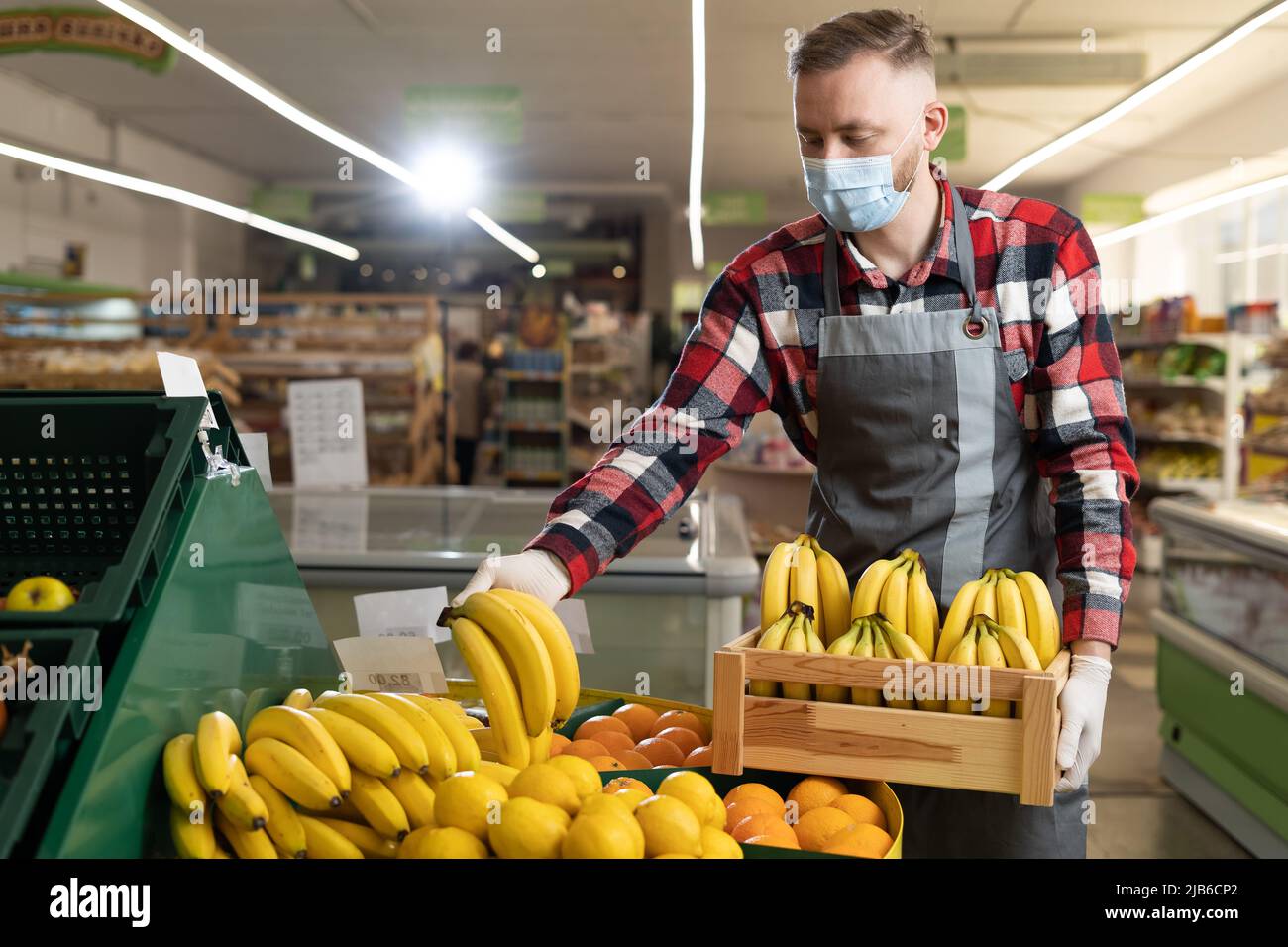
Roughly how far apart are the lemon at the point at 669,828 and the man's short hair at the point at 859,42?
1.11 m

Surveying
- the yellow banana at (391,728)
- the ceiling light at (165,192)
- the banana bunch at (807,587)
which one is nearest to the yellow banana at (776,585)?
the banana bunch at (807,587)

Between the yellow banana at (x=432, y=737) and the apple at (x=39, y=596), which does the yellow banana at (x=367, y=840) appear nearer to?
the yellow banana at (x=432, y=737)

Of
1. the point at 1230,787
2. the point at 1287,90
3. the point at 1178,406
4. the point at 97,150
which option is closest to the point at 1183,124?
the point at 1287,90

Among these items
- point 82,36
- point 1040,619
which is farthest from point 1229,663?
point 82,36

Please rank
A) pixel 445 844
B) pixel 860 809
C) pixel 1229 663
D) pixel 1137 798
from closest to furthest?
pixel 445 844 → pixel 860 809 → pixel 1229 663 → pixel 1137 798

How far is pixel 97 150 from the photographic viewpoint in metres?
12.9

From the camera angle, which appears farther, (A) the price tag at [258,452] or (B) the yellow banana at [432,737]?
(A) the price tag at [258,452]

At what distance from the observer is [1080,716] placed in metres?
1.46

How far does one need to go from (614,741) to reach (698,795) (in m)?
0.39

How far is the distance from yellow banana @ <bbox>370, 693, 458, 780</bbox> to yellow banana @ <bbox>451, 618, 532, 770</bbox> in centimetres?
9

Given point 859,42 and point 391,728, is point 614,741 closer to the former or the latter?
point 391,728

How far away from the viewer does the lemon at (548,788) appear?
48.3 inches

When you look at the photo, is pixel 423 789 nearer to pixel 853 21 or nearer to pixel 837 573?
pixel 837 573

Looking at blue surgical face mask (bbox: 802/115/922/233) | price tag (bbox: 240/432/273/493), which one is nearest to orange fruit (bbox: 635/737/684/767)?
price tag (bbox: 240/432/273/493)
